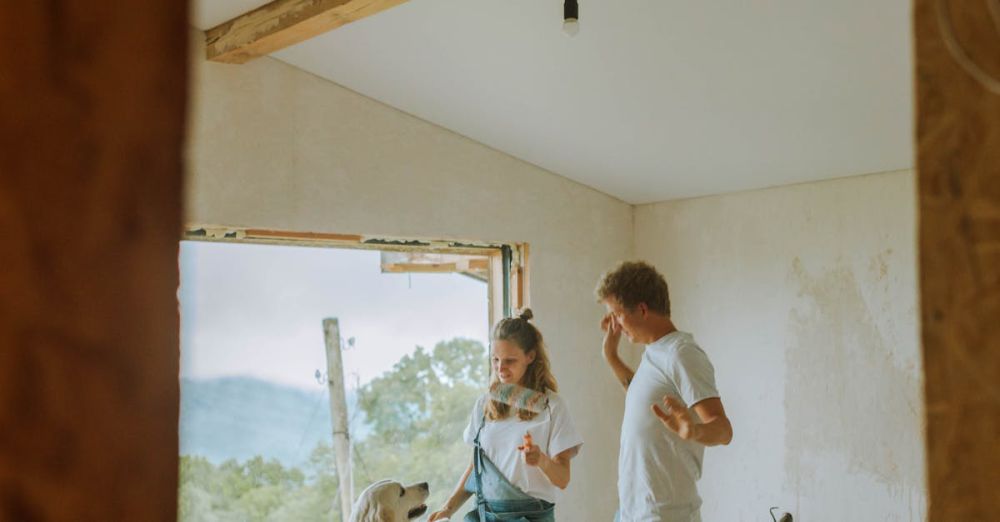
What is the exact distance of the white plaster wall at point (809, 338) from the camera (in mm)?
3332

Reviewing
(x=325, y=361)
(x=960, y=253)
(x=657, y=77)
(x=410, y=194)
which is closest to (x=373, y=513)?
(x=325, y=361)

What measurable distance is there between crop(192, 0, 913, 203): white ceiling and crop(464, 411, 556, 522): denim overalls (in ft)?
4.48

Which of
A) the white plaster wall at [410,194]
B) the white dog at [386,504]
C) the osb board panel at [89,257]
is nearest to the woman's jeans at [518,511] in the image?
the white dog at [386,504]

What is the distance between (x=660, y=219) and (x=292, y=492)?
2.27 m

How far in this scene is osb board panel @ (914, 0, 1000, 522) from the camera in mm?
478

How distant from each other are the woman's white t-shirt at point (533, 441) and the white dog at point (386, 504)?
1.05 ft

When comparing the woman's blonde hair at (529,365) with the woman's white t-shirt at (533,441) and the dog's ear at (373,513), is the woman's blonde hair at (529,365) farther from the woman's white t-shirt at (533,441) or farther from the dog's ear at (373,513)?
the dog's ear at (373,513)

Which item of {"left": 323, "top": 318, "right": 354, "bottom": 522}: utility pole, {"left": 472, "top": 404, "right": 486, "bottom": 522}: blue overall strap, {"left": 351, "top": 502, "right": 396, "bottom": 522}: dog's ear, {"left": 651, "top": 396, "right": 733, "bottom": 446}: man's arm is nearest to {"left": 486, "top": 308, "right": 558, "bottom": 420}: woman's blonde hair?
{"left": 472, "top": 404, "right": 486, "bottom": 522}: blue overall strap

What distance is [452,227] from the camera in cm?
365

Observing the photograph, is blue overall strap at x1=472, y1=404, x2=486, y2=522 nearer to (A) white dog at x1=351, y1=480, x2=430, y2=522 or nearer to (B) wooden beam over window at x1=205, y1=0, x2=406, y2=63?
(A) white dog at x1=351, y1=480, x2=430, y2=522

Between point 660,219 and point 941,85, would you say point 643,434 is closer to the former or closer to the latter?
point 941,85

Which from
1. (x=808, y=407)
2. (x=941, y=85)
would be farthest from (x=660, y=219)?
(x=941, y=85)

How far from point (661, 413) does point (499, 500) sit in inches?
32.8

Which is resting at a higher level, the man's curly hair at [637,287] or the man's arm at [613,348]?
the man's curly hair at [637,287]
